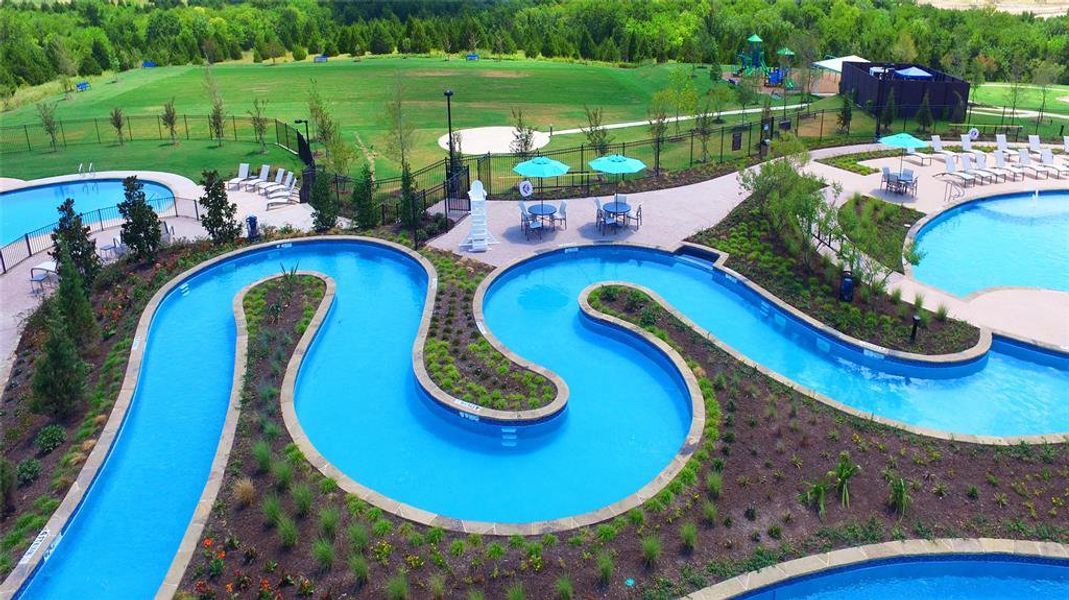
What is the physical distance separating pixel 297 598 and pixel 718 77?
46243 millimetres

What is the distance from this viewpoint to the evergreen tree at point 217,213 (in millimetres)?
22109

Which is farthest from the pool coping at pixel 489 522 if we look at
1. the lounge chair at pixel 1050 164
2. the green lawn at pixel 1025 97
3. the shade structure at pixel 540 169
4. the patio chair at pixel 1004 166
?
the green lawn at pixel 1025 97

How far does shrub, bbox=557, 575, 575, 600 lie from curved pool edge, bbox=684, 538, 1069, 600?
5.89 feet

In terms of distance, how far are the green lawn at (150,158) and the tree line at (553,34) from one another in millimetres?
16562

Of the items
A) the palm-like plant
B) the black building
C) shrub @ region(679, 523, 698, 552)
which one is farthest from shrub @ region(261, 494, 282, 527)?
the black building

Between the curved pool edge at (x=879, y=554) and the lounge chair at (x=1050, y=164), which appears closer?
the curved pool edge at (x=879, y=554)

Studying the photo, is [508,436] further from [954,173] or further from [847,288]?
[954,173]

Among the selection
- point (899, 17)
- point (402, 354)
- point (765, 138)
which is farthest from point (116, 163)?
point (899, 17)

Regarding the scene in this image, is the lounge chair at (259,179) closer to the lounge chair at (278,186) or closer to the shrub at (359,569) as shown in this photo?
the lounge chair at (278,186)

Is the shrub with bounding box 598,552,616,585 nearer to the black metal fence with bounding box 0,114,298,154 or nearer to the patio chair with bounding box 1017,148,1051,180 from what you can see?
the patio chair with bounding box 1017,148,1051,180

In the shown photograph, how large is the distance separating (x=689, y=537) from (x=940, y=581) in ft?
11.8

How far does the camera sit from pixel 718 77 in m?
50.0

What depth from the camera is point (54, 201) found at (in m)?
29.2

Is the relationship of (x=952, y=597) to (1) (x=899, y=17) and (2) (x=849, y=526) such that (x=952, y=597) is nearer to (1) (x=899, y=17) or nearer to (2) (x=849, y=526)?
(2) (x=849, y=526)
